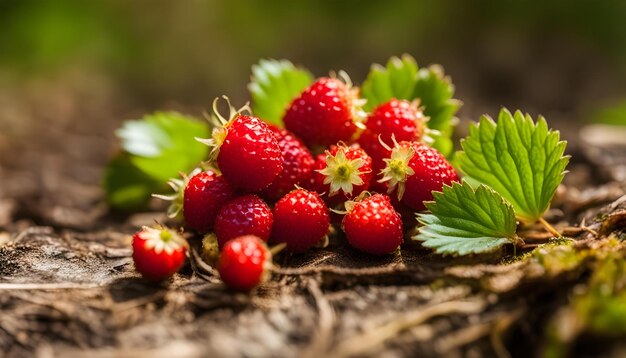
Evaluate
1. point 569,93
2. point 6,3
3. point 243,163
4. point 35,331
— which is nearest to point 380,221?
point 243,163

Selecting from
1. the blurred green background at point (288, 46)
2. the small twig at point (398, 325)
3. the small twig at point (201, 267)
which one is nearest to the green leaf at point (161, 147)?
the small twig at point (201, 267)

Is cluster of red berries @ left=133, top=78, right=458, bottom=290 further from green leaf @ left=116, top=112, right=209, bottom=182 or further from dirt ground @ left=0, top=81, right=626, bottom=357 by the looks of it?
green leaf @ left=116, top=112, right=209, bottom=182

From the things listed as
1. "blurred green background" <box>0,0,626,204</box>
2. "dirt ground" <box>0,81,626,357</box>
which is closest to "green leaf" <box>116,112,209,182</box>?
"dirt ground" <box>0,81,626,357</box>

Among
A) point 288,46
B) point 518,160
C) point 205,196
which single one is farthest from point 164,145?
point 288,46

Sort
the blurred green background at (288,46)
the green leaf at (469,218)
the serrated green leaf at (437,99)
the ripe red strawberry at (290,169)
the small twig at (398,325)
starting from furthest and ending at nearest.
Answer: the blurred green background at (288,46)
the serrated green leaf at (437,99)
the ripe red strawberry at (290,169)
the green leaf at (469,218)
the small twig at (398,325)

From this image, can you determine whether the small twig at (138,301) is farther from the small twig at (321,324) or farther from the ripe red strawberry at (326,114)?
the ripe red strawberry at (326,114)
